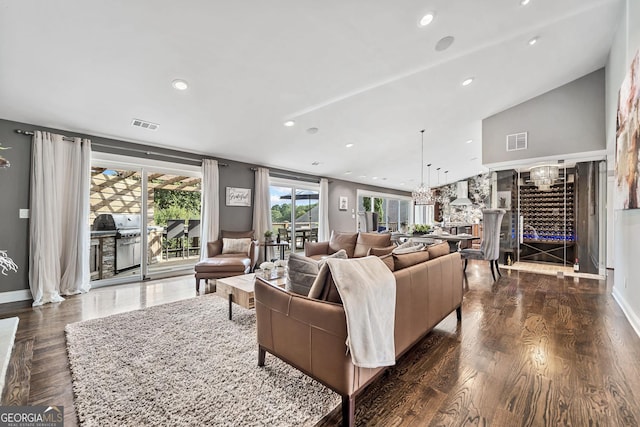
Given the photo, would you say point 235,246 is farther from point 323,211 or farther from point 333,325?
point 333,325

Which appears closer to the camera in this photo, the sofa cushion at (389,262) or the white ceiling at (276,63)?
the sofa cushion at (389,262)

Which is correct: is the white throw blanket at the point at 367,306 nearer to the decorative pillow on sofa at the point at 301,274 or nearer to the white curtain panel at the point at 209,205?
the decorative pillow on sofa at the point at 301,274

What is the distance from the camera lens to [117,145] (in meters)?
4.40

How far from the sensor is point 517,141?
5605 mm

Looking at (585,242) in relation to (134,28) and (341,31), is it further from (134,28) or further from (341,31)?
(134,28)

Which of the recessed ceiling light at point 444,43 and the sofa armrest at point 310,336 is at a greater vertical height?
the recessed ceiling light at point 444,43

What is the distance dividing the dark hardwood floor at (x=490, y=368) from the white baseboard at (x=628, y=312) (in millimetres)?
62

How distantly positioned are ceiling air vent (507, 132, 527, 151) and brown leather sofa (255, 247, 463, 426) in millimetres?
4669

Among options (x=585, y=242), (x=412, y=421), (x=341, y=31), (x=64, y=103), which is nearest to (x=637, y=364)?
(x=412, y=421)

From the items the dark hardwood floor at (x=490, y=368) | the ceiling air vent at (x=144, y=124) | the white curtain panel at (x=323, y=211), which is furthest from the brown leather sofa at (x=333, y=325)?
the white curtain panel at (x=323, y=211)

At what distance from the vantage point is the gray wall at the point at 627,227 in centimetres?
280

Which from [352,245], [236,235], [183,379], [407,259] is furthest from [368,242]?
[183,379]

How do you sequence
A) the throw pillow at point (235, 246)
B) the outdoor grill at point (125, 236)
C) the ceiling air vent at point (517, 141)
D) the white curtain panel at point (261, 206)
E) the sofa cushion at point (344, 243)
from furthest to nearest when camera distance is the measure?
the white curtain panel at point (261, 206) → the ceiling air vent at point (517, 141) → the sofa cushion at point (344, 243) → the throw pillow at point (235, 246) → the outdoor grill at point (125, 236)

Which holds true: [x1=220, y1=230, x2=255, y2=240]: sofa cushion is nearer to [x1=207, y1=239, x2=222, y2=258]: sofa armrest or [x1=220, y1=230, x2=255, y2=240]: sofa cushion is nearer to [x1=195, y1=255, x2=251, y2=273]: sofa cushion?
[x1=207, y1=239, x2=222, y2=258]: sofa armrest
